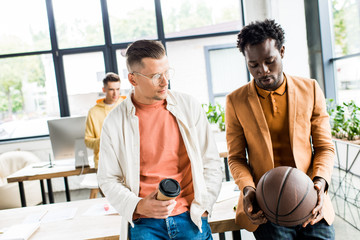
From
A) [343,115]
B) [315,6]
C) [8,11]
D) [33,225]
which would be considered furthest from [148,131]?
[8,11]

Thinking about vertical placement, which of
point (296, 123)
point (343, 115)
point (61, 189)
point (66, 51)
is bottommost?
point (61, 189)

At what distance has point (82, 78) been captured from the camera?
5.98m

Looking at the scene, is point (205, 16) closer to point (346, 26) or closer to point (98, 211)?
point (346, 26)

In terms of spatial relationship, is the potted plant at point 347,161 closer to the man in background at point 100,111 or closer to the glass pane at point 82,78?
the man in background at point 100,111

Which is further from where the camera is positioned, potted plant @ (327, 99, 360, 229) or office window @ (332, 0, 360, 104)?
office window @ (332, 0, 360, 104)

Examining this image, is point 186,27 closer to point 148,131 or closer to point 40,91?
point 40,91

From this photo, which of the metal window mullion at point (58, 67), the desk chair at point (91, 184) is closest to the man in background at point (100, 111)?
A: the desk chair at point (91, 184)

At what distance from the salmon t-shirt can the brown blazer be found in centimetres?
27

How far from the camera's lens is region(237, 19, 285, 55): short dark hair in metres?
1.57

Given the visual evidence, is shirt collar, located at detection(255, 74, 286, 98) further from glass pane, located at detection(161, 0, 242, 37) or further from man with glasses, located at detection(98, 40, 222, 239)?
glass pane, located at detection(161, 0, 242, 37)

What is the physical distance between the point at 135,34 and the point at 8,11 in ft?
7.91

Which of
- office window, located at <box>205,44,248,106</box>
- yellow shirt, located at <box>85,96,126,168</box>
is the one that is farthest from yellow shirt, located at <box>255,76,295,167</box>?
office window, located at <box>205,44,248,106</box>

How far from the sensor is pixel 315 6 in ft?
14.9

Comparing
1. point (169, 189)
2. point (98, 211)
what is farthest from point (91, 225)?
point (169, 189)
